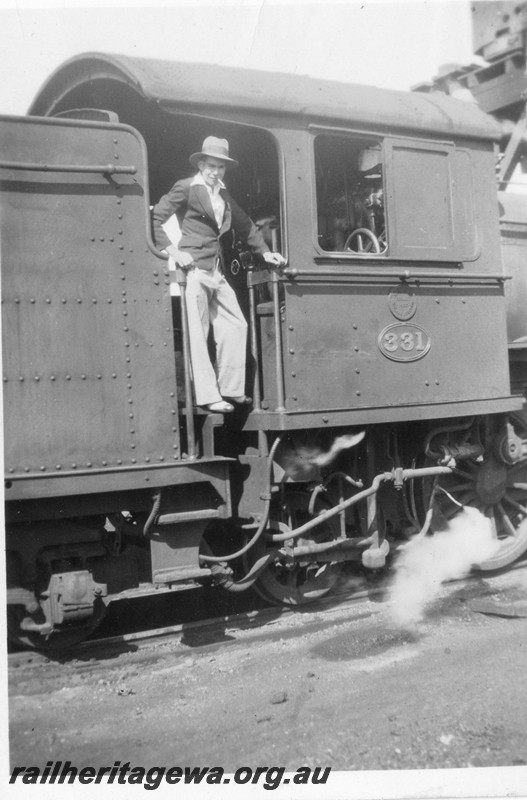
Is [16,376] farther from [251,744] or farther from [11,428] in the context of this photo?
[251,744]

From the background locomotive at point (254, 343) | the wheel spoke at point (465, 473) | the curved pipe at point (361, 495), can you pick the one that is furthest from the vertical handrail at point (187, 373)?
the wheel spoke at point (465, 473)

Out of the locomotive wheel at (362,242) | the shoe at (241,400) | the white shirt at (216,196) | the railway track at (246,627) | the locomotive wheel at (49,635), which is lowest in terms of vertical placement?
the railway track at (246,627)

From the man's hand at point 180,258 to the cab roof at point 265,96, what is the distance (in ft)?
2.48

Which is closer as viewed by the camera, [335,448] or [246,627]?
[335,448]

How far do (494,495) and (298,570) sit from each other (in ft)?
5.44

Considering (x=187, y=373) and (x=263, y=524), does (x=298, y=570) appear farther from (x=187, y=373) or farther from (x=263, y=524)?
(x=187, y=373)

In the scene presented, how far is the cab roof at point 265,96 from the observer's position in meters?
4.20

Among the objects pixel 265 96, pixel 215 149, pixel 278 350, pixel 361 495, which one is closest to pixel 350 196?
pixel 265 96

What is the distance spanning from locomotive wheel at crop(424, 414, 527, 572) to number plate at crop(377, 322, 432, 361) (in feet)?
3.88

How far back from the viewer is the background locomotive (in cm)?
399

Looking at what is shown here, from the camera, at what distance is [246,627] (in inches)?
197

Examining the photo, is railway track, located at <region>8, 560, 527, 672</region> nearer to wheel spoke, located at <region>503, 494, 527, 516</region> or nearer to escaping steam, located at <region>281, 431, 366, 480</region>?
wheel spoke, located at <region>503, 494, 527, 516</region>

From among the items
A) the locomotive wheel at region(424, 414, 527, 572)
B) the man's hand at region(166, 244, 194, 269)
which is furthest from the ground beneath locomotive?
the man's hand at region(166, 244, 194, 269)

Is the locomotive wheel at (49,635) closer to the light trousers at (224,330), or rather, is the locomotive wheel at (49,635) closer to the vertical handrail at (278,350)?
the light trousers at (224,330)
